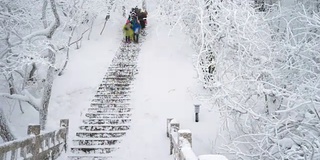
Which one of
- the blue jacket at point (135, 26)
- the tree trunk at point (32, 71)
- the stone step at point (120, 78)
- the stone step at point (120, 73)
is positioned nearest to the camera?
the tree trunk at point (32, 71)

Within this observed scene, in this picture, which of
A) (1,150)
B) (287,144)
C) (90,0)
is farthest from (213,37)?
(90,0)

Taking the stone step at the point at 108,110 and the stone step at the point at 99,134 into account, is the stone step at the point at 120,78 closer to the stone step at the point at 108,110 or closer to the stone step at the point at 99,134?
the stone step at the point at 108,110

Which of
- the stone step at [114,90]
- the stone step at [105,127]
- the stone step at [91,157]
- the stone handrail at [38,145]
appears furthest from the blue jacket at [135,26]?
the stone step at [91,157]

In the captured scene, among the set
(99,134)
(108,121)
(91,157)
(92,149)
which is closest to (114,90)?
(108,121)

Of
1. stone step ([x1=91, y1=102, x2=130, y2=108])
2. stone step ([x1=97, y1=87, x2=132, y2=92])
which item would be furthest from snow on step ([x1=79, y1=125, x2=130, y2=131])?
stone step ([x1=97, y1=87, x2=132, y2=92])

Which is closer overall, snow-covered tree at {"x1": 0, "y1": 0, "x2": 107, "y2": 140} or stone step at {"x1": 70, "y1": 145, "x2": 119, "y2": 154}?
snow-covered tree at {"x1": 0, "y1": 0, "x2": 107, "y2": 140}

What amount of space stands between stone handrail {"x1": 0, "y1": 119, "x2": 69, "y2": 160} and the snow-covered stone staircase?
0.54 meters

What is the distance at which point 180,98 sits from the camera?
12539mm

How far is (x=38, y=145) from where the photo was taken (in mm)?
7562

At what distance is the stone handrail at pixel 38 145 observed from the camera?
20.1 feet

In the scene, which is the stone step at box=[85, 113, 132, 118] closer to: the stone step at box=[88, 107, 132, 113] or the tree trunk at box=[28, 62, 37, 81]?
the stone step at box=[88, 107, 132, 113]

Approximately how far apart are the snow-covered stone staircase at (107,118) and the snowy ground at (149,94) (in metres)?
0.30

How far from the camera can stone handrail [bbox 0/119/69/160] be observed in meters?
6.14

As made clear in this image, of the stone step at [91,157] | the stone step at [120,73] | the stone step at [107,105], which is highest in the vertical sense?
the stone step at [120,73]
